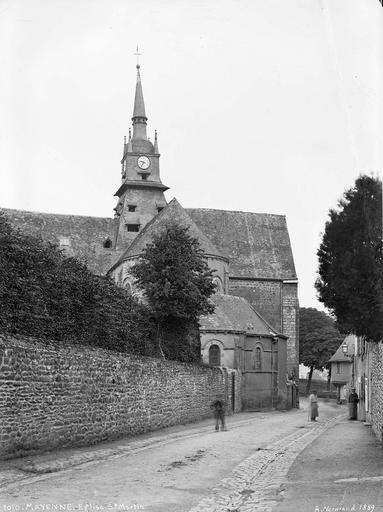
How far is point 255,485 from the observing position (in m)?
12.5

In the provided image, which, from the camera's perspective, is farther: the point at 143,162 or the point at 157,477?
the point at 143,162

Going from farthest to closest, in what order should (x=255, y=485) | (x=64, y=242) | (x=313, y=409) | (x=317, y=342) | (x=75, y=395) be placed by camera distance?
(x=317, y=342) < (x=64, y=242) < (x=313, y=409) < (x=75, y=395) < (x=255, y=485)

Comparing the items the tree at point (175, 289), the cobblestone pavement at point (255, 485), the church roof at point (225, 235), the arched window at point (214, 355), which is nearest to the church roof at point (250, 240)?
the church roof at point (225, 235)

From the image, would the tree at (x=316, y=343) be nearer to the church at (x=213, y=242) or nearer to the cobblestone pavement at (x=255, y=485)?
the church at (x=213, y=242)

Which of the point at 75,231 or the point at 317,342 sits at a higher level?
the point at 75,231

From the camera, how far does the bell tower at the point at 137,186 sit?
65.5 m

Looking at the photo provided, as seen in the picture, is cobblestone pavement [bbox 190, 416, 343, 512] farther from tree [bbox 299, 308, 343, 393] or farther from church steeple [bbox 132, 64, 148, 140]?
tree [bbox 299, 308, 343, 393]

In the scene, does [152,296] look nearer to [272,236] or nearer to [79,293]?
[79,293]

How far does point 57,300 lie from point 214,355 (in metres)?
30.0

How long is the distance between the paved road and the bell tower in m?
45.3

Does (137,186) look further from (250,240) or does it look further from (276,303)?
(276,303)

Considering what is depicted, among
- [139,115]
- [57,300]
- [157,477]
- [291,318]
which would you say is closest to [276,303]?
[291,318]

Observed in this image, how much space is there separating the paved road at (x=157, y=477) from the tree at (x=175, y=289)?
770 centimetres

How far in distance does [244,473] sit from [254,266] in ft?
166
